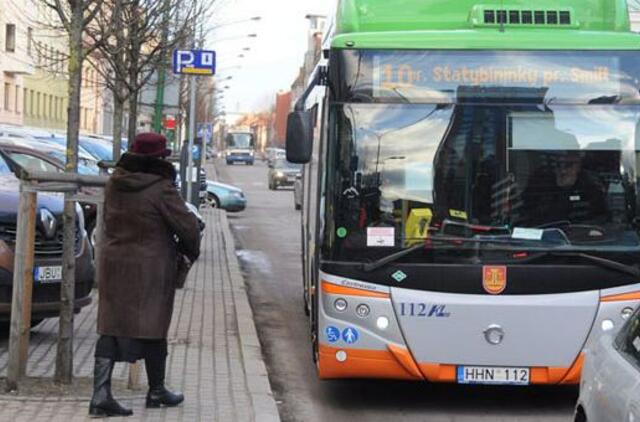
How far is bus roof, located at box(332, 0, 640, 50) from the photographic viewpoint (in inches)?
320

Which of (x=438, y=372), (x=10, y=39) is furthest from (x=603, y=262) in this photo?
(x=10, y=39)

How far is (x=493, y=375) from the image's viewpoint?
7.88 meters

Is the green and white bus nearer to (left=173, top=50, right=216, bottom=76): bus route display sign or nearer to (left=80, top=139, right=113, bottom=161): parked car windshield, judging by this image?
(left=173, top=50, right=216, bottom=76): bus route display sign

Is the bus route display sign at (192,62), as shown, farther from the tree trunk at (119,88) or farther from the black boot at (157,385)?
the black boot at (157,385)

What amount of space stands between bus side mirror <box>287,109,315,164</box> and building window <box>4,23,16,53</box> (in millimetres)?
52437

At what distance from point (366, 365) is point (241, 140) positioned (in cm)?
9106

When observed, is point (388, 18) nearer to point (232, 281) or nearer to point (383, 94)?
point (383, 94)

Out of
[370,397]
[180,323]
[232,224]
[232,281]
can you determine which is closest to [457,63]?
[370,397]

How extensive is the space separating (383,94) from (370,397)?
249 cm

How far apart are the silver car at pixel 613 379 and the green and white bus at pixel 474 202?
7.47 feet

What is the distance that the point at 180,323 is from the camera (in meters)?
11.3

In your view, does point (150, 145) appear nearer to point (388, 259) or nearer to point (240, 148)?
point (388, 259)

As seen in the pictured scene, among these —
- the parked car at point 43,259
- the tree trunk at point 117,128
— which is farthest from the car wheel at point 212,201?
the parked car at point 43,259

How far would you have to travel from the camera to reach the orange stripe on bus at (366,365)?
7902mm
